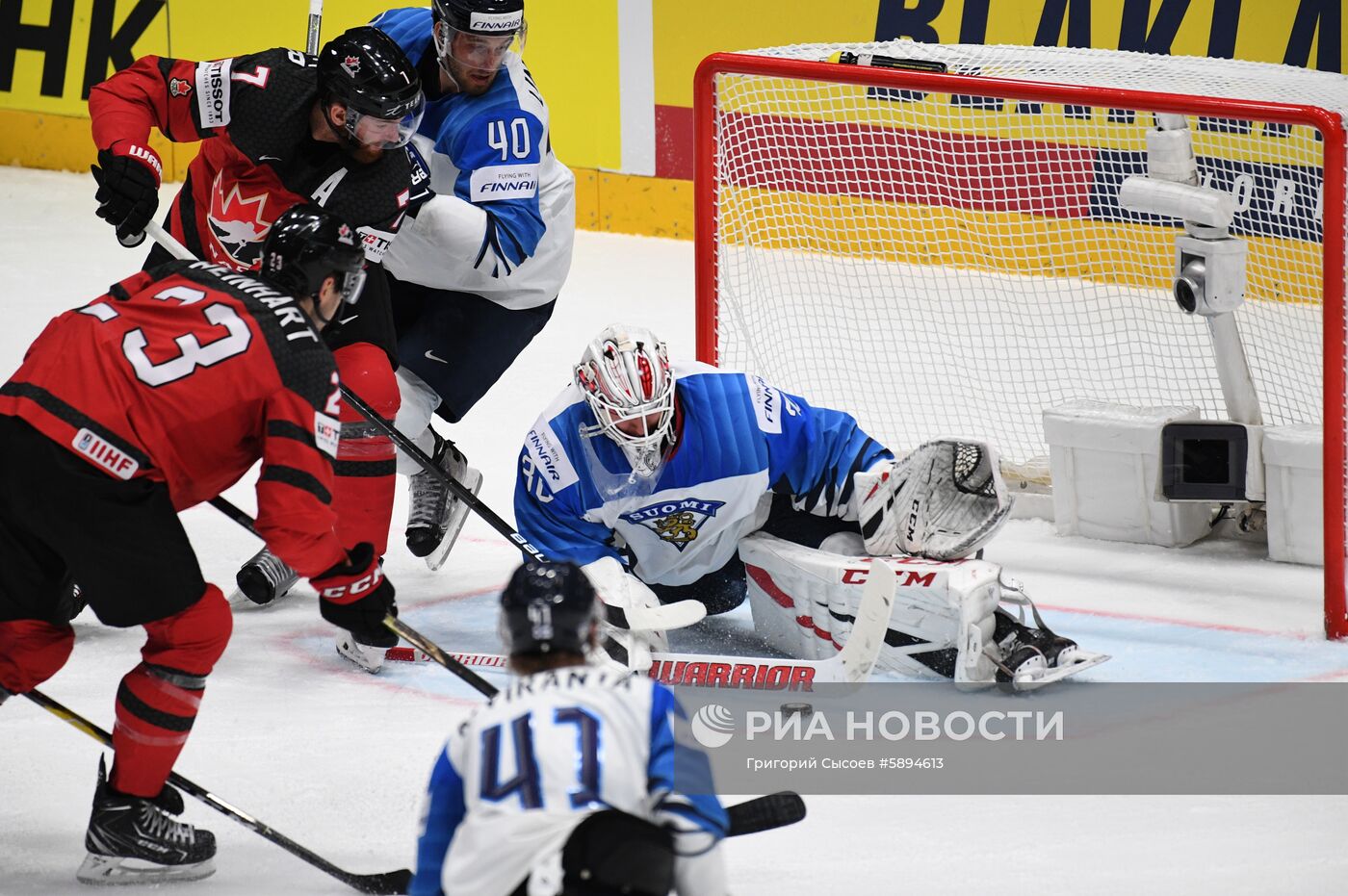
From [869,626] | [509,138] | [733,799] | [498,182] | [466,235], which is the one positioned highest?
[509,138]

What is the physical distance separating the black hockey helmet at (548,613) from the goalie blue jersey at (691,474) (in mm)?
1678

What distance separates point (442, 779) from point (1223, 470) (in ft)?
10.0

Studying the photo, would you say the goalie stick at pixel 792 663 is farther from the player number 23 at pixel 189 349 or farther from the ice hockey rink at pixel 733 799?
the player number 23 at pixel 189 349

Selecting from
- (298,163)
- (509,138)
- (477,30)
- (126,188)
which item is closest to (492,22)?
(477,30)

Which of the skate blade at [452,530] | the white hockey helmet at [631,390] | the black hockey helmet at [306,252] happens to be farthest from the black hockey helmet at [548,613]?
A: the skate blade at [452,530]

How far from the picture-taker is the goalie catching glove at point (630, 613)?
12.1 ft

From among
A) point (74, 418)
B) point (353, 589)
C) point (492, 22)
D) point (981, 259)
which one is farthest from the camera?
point (981, 259)

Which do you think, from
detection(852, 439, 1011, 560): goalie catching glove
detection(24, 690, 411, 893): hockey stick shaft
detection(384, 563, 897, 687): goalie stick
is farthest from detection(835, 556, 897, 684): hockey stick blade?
detection(24, 690, 411, 893): hockey stick shaft

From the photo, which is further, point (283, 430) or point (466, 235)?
point (466, 235)

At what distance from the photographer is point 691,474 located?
3.79m

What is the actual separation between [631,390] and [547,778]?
1742 mm

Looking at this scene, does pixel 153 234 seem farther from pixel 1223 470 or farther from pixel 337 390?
pixel 1223 470

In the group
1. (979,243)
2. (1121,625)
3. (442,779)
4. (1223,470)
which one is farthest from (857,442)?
(979,243)

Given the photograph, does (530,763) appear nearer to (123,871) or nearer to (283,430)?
(283,430)
